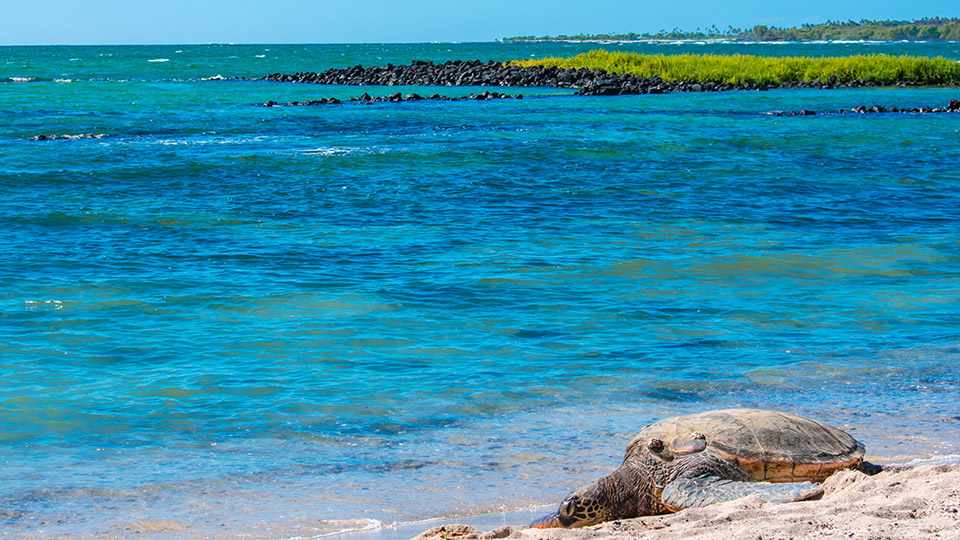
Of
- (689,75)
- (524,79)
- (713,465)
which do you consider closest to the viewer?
(713,465)

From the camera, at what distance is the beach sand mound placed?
467cm

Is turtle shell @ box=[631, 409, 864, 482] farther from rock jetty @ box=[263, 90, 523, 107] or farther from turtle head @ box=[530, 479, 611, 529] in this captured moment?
rock jetty @ box=[263, 90, 523, 107]

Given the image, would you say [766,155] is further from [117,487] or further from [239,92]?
[239,92]

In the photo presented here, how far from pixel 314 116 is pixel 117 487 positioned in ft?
112

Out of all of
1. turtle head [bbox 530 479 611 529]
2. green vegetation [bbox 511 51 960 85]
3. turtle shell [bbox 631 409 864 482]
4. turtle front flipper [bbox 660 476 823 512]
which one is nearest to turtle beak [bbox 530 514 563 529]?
turtle head [bbox 530 479 611 529]

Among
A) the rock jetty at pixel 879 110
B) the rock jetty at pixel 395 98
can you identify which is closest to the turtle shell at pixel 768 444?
the rock jetty at pixel 879 110

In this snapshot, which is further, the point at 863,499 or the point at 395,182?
the point at 395,182

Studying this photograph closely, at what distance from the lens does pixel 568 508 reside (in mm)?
5547

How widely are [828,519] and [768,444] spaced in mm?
1150

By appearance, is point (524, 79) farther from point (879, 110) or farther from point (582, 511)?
point (582, 511)

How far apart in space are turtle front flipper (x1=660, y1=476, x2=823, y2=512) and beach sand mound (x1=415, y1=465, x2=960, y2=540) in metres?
0.12

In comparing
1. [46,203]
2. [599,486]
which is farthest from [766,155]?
[599,486]

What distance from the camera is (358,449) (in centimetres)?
724

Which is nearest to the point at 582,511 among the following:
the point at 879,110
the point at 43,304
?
the point at 43,304
